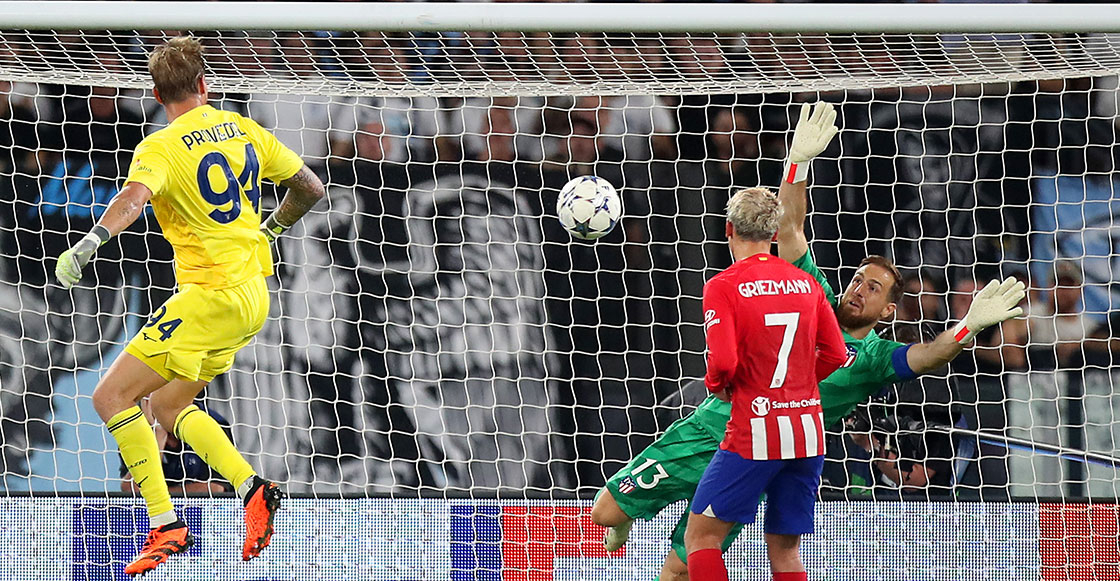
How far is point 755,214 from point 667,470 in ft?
3.76

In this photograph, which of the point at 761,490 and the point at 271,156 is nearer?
the point at 761,490

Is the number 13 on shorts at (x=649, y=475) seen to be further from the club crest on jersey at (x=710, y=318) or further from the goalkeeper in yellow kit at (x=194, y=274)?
the goalkeeper in yellow kit at (x=194, y=274)

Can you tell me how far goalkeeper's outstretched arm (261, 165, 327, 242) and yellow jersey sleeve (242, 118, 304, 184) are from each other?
0.03 m

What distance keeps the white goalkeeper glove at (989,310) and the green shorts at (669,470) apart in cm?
101

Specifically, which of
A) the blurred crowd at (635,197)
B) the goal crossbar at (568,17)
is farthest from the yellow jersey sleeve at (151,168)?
the blurred crowd at (635,197)

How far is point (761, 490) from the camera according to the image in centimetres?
427

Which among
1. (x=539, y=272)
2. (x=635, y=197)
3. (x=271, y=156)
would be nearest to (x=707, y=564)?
(x=271, y=156)

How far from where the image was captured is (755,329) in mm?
4207

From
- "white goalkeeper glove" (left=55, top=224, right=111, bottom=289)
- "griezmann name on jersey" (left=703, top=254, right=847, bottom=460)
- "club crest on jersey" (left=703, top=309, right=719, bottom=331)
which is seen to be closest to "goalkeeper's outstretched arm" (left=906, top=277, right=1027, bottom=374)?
"griezmann name on jersey" (left=703, top=254, right=847, bottom=460)

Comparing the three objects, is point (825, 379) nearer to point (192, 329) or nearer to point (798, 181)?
point (798, 181)

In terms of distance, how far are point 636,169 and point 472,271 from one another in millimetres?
1102

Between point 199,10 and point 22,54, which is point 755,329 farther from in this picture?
point 22,54

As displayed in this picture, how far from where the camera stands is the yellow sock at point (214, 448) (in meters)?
4.54

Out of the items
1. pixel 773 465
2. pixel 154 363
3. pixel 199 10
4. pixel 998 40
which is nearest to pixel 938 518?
pixel 773 465
